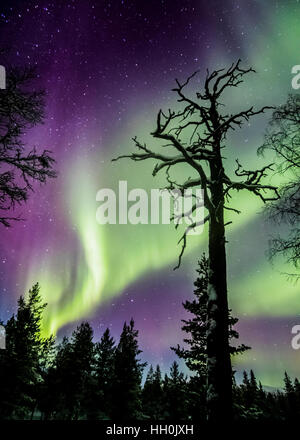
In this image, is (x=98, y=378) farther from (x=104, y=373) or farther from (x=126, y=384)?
(x=126, y=384)

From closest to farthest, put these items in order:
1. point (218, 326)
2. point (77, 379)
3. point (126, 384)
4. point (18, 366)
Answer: point (218, 326) → point (18, 366) → point (126, 384) → point (77, 379)

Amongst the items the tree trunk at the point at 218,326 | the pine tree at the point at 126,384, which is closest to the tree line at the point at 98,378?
the pine tree at the point at 126,384

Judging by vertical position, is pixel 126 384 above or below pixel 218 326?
below

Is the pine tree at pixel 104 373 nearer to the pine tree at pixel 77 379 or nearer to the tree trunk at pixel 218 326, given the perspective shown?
the pine tree at pixel 77 379

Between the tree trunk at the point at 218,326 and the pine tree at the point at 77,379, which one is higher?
the tree trunk at the point at 218,326

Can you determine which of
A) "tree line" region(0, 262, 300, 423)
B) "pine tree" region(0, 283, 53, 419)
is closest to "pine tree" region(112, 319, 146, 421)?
"tree line" region(0, 262, 300, 423)

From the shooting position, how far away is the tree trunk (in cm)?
397

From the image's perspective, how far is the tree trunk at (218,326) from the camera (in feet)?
13.0

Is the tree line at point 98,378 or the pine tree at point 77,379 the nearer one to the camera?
the tree line at point 98,378

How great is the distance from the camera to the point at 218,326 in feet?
14.4

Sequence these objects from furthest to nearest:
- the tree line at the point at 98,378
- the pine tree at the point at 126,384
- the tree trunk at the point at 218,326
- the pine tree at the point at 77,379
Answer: the pine tree at the point at 77,379
the pine tree at the point at 126,384
the tree line at the point at 98,378
the tree trunk at the point at 218,326

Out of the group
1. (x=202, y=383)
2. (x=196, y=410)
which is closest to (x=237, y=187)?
(x=196, y=410)

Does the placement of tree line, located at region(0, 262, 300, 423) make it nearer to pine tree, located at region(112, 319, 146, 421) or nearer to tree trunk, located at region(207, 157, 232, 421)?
pine tree, located at region(112, 319, 146, 421)

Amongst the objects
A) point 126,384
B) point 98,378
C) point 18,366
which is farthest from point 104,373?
point 18,366
